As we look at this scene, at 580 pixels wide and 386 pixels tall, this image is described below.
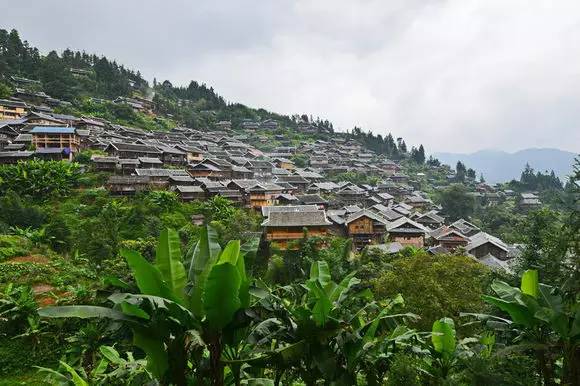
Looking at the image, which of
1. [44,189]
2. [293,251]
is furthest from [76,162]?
[293,251]

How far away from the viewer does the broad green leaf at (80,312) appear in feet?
13.5

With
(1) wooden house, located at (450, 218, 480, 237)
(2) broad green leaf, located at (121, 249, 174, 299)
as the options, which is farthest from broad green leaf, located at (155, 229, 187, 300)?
(1) wooden house, located at (450, 218, 480, 237)

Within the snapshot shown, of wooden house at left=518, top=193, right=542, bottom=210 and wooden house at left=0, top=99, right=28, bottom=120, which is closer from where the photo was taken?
A: wooden house at left=0, top=99, right=28, bottom=120

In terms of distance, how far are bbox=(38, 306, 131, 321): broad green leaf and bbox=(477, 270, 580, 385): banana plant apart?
5254 millimetres

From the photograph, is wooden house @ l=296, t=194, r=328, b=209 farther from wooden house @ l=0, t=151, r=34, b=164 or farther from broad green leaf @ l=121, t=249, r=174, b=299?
broad green leaf @ l=121, t=249, r=174, b=299

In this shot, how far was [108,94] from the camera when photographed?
3078 inches

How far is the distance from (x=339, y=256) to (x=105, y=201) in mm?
20974

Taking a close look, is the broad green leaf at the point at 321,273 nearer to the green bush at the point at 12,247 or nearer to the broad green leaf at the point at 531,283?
the broad green leaf at the point at 531,283

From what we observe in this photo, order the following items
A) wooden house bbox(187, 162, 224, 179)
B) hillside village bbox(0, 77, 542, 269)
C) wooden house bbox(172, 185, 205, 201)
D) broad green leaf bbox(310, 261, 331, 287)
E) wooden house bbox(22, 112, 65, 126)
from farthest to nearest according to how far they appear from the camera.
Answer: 1. wooden house bbox(187, 162, 224, 179)
2. wooden house bbox(22, 112, 65, 126)
3. wooden house bbox(172, 185, 205, 201)
4. hillside village bbox(0, 77, 542, 269)
5. broad green leaf bbox(310, 261, 331, 287)

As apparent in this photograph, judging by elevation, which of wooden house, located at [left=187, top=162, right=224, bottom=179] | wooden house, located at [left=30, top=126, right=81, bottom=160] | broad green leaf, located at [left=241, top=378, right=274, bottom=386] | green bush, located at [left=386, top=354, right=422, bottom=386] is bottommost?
green bush, located at [left=386, top=354, right=422, bottom=386]

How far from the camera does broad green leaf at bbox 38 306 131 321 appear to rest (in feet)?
13.5

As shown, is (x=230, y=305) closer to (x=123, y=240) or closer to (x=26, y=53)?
(x=123, y=240)

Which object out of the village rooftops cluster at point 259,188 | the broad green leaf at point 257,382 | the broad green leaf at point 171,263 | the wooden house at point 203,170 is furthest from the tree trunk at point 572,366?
the wooden house at point 203,170

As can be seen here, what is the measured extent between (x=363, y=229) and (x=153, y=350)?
34.4 m
